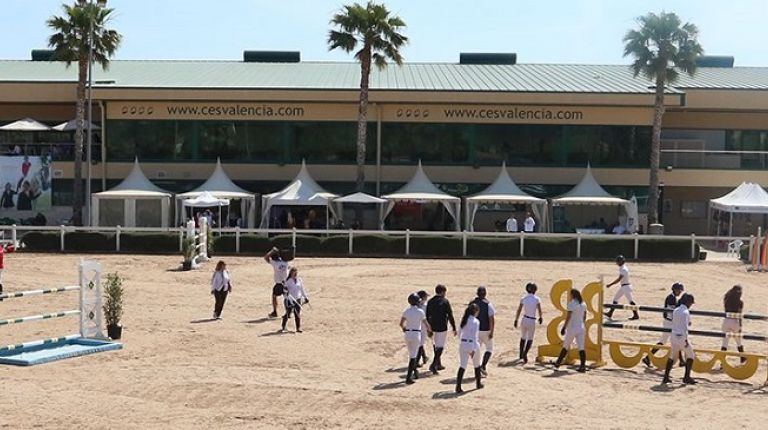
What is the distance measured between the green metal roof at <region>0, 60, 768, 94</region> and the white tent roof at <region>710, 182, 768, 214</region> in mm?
6729

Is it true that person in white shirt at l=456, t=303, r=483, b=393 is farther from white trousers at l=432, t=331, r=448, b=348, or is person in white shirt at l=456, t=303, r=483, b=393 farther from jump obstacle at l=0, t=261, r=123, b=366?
jump obstacle at l=0, t=261, r=123, b=366

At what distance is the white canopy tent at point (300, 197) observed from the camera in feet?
137

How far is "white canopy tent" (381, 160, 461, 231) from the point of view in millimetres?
42219

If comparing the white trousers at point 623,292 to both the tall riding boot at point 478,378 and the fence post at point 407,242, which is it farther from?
the fence post at point 407,242

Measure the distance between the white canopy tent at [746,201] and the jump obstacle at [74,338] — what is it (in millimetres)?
30556

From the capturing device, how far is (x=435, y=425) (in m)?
12.6

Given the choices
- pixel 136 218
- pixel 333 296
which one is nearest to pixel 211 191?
pixel 136 218

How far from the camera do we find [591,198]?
1698 inches

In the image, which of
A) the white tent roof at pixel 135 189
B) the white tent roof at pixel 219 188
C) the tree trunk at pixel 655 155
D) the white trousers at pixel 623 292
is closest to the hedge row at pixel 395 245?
the white tent roof at pixel 135 189

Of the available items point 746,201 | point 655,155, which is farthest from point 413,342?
point 655,155

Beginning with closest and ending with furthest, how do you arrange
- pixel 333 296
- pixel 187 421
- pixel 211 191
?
pixel 187 421 < pixel 333 296 < pixel 211 191

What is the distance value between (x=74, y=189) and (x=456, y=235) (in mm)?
18197

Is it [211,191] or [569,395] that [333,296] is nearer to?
[569,395]

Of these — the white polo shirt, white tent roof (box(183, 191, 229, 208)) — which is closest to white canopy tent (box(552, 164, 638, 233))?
white tent roof (box(183, 191, 229, 208))
